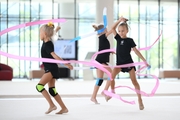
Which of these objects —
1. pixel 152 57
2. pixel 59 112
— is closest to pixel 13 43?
pixel 152 57

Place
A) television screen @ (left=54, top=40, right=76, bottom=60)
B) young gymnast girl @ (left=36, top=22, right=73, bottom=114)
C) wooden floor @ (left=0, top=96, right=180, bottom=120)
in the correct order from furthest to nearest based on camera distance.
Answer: television screen @ (left=54, top=40, right=76, bottom=60), young gymnast girl @ (left=36, top=22, right=73, bottom=114), wooden floor @ (left=0, top=96, right=180, bottom=120)

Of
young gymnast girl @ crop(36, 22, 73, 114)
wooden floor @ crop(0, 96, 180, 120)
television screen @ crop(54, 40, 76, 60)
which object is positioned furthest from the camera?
television screen @ crop(54, 40, 76, 60)

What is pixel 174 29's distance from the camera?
24.1 meters

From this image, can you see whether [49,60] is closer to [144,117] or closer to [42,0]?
[144,117]

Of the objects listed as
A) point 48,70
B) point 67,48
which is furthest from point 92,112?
point 67,48

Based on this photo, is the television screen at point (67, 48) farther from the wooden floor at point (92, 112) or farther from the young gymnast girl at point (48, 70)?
the young gymnast girl at point (48, 70)

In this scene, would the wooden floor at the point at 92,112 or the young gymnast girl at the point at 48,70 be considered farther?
the young gymnast girl at the point at 48,70

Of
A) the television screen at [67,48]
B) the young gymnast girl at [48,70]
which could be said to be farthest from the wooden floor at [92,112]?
the television screen at [67,48]

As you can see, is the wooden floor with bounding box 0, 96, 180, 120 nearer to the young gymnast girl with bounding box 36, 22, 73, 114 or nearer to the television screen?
the young gymnast girl with bounding box 36, 22, 73, 114

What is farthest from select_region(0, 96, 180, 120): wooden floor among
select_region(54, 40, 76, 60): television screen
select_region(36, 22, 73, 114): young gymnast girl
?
select_region(54, 40, 76, 60): television screen

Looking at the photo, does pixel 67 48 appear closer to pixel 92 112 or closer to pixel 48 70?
pixel 92 112

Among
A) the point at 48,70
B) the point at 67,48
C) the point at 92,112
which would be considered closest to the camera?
the point at 48,70

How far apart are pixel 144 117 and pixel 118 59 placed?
1358mm

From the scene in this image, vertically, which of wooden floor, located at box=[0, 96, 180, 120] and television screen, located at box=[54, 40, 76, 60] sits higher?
television screen, located at box=[54, 40, 76, 60]
